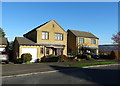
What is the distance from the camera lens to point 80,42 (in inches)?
1601

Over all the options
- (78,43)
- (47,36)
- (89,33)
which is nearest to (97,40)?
(89,33)

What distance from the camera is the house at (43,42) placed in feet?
84.0

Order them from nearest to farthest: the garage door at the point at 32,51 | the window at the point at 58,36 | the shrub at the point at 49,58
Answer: the garage door at the point at 32,51, the shrub at the point at 49,58, the window at the point at 58,36

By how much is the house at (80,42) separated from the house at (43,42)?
10572 mm

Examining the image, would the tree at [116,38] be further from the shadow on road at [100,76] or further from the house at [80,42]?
the shadow on road at [100,76]

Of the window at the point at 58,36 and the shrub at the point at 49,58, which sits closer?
the shrub at the point at 49,58

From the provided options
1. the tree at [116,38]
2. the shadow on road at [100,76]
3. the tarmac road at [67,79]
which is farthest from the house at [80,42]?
the tarmac road at [67,79]

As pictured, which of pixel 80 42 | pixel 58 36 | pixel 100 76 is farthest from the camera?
pixel 80 42

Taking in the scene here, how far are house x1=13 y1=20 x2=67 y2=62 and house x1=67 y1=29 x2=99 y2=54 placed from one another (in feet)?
34.7

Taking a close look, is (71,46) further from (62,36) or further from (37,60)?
(37,60)

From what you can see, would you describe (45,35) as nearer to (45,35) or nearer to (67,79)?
(45,35)

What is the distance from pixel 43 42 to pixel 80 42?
1540cm

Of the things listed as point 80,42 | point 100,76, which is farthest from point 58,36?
point 100,76

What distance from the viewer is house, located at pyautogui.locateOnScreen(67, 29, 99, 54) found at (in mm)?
40219
